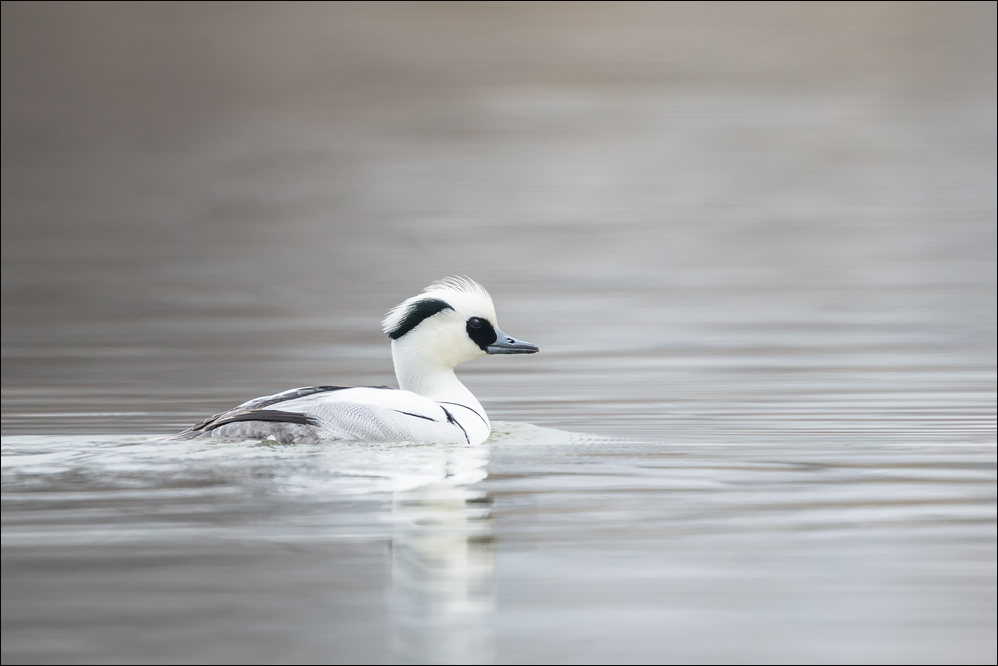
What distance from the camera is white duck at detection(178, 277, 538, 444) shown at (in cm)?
622

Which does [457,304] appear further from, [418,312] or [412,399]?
[412,399]

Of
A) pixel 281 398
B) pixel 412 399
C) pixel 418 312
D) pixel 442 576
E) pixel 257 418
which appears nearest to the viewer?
pixel 442 576

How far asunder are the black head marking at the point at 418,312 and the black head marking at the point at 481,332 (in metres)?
0.12

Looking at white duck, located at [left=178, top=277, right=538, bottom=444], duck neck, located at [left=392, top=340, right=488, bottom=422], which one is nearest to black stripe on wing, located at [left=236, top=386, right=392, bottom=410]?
white duck, located at [left=178, top=277, right=538, bottom=444]

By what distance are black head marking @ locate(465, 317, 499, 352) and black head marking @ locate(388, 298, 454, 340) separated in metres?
0.12

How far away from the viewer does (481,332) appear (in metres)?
7.11

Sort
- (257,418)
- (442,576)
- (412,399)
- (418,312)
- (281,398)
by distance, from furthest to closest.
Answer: (418,312), (412,399), (281,398), (257,418), (442,576)

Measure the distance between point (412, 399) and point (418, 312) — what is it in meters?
0.65

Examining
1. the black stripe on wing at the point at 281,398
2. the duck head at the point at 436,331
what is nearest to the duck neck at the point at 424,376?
the duck head at the point at 436,331

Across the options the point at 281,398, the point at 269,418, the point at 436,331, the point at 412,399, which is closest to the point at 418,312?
the point at 436,331

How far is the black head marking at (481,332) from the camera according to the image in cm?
708

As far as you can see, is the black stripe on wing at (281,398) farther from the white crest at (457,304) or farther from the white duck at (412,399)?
the white crest at (457,304)

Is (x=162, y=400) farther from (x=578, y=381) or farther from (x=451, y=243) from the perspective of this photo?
(x=451, y=243)

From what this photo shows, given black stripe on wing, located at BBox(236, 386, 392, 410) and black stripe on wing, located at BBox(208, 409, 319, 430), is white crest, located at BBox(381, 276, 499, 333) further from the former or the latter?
black stripe on wing, located at BBox(208, 409, 319, 430)
